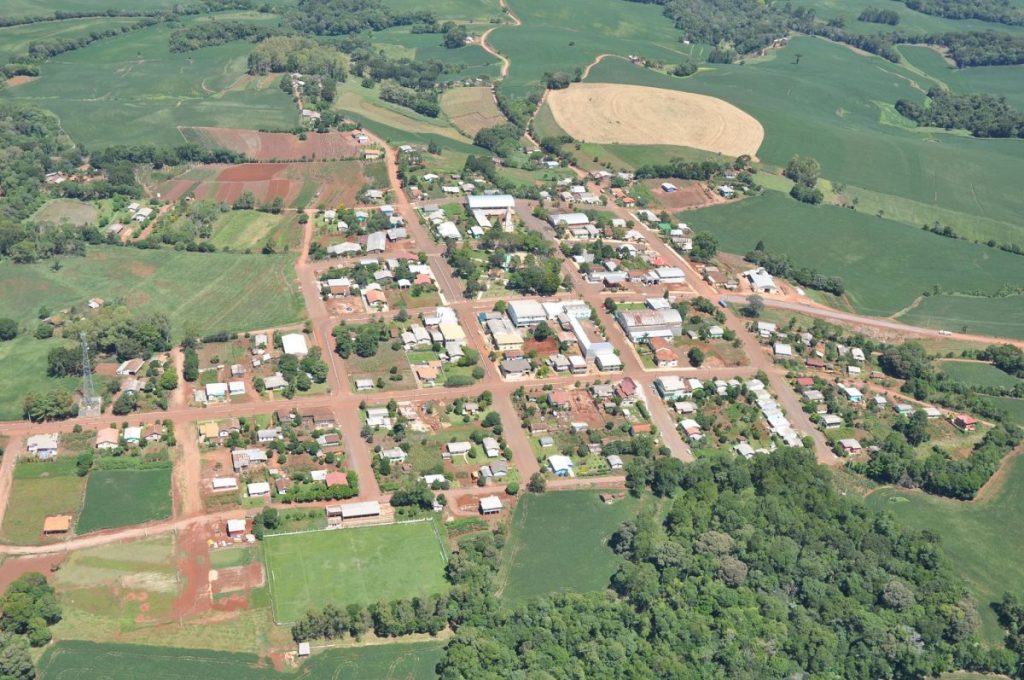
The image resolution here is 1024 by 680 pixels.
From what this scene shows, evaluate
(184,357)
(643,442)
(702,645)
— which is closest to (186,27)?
(184,357)

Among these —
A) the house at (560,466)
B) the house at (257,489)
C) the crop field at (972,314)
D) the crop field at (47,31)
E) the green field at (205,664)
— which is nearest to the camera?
the green field at (205,664)

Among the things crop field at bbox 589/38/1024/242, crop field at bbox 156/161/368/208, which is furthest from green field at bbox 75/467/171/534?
crop field at bbox 589/38/1024/242

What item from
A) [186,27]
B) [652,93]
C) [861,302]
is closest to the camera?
[861,302]

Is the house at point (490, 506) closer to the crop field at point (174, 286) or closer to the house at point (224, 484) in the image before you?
the house at point (224, 484)

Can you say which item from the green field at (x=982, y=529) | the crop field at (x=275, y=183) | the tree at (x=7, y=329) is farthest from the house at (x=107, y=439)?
the green field at (x=982, y=529)

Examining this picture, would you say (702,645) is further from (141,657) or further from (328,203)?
(328,203)

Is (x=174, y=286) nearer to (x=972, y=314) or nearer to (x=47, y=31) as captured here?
(x=972, y=314)

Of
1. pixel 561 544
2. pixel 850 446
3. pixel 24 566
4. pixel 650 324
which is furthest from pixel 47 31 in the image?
pixel 850 446

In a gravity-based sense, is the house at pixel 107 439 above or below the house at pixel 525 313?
below
